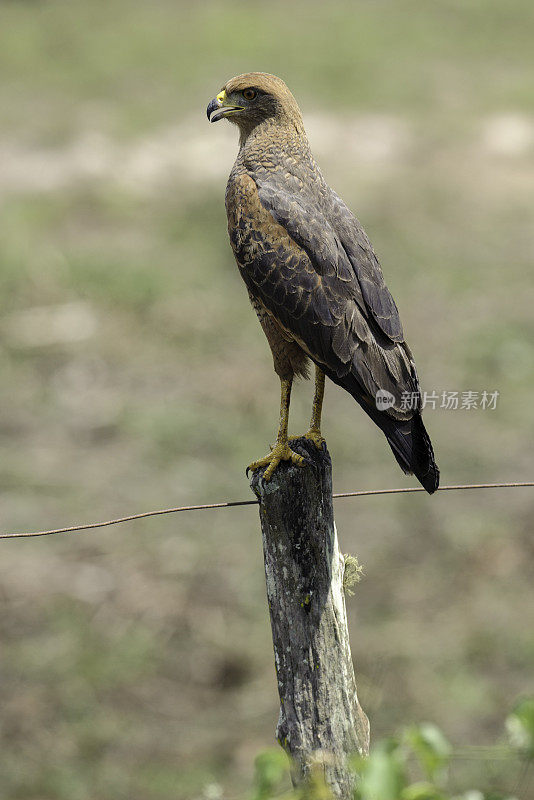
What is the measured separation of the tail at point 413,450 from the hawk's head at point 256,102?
1343mm

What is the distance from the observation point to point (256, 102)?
380 cm

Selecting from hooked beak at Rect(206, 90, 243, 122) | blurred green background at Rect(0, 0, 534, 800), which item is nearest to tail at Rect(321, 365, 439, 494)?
blurred green background at Rect(0, 0, 534, 800)

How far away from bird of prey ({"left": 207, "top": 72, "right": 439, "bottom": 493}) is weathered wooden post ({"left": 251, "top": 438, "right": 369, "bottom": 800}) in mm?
237

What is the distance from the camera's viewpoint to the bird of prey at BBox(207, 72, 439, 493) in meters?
3.22

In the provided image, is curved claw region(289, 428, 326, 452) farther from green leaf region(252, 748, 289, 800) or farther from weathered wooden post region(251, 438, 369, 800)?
green leaf region(252, 748, 289, 800)

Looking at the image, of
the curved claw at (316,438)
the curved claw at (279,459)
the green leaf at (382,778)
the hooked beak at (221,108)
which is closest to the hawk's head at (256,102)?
the hooked beak at (221,108)

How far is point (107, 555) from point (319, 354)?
12.7 feet

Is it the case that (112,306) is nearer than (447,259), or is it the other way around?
(112,306)

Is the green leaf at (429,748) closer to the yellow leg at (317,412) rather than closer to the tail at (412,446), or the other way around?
the tail at (412,446)

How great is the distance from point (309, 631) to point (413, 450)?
71 centimetres

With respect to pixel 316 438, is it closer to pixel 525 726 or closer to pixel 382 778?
pixel 525 726

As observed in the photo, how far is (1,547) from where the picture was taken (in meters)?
6.81

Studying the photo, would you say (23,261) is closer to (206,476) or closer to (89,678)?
(206,476)

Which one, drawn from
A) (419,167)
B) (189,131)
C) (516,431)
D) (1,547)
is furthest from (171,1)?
(1,547)
